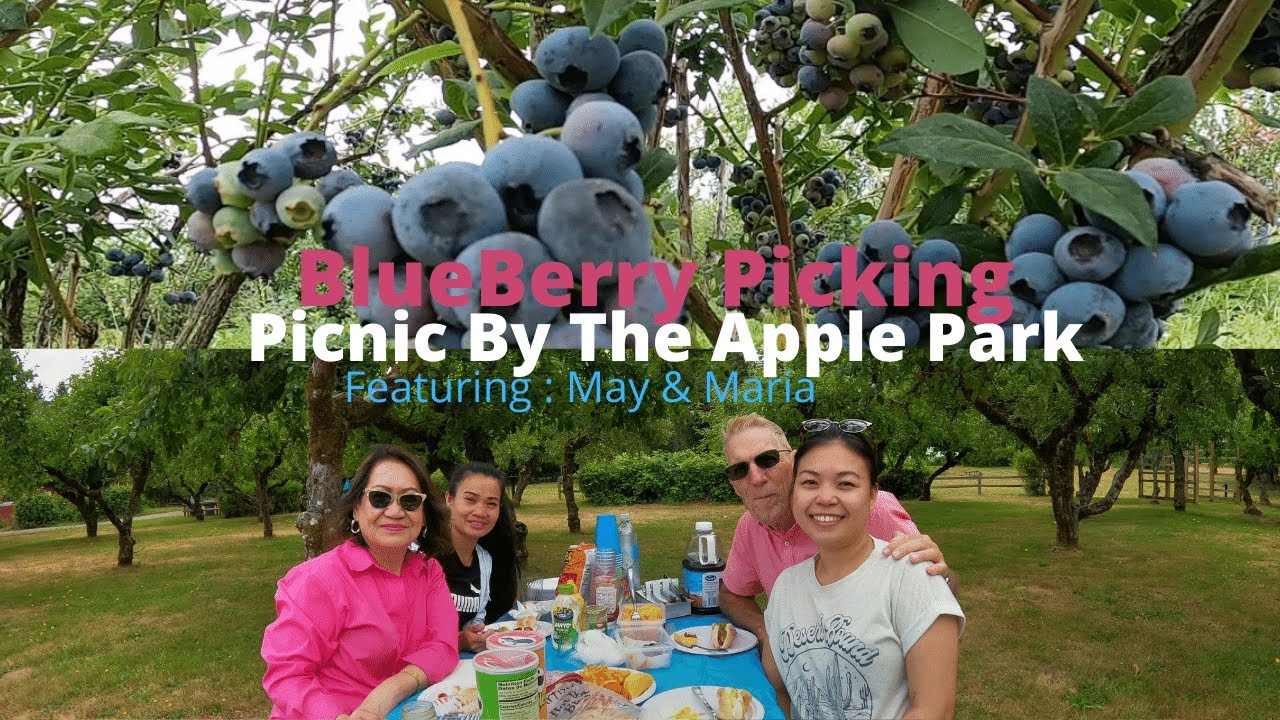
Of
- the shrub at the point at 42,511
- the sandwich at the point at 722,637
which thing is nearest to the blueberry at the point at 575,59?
the sandwich at the point at 722,637

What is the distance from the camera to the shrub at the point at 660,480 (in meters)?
2.93

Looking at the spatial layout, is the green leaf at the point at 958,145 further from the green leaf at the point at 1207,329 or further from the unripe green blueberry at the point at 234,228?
the unripe green blueberry at the point at 234,228

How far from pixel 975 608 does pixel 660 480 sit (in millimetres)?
1535

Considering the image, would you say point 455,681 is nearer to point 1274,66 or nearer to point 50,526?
point 1274,66

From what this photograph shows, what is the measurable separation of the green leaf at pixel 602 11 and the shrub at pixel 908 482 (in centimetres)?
327

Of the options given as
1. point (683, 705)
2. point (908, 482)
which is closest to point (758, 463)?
point (683, 705)

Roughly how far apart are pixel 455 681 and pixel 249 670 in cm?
187

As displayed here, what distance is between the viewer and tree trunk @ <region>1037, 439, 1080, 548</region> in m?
3.27

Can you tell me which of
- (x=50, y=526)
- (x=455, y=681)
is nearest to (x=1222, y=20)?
(x=455, y=681)

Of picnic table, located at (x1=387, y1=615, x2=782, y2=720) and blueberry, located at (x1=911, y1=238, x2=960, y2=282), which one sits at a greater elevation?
blueberry, located at (x1=911, y1=238, x2=960, y2=282)

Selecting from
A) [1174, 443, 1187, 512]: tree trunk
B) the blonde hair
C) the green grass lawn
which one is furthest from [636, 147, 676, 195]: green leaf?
[1174, 443, 1187, 512]: tree trunk

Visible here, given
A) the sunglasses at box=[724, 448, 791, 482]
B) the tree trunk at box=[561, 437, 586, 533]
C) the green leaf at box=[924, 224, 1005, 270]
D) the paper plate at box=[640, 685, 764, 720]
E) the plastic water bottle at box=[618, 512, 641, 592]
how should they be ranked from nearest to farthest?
the green leaf at box=[924, 224, 1005, 270]
the paper plate at box=[640, 685, 764, 720]
the sunglasses at box=[724, 448, 791, 482]
the plastic water bottle at box=[618, 512, 641, 592]
the tree trunk at box=[561, 437, 586, 533]

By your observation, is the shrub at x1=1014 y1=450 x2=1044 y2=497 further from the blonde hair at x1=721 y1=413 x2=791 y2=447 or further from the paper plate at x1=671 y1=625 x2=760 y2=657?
the blonde hair at x1=721 y1=413 x2=791 y2=447

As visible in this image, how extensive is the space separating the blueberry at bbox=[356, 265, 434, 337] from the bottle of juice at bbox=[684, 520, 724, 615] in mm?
2085
